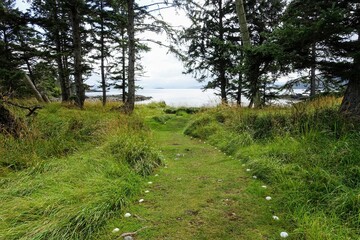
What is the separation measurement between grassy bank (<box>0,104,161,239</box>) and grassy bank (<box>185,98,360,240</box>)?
1.87 metres

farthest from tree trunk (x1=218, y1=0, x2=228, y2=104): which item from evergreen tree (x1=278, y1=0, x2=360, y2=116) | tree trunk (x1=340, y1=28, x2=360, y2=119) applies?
tree trunk (x1=340, y1=28, x2=360, y2=119)

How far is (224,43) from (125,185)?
3.28 meters

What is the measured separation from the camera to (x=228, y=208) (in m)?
2.50

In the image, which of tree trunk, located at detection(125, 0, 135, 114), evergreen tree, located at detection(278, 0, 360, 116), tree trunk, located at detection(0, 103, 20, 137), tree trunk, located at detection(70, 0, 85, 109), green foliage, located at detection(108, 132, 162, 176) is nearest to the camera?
evergreen tree, located at detection(278, 0, 360, 116)

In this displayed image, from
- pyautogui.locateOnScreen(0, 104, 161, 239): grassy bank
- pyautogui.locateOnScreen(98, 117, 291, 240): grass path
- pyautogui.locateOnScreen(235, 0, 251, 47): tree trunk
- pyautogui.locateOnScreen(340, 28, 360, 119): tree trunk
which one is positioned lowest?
pyautogui.locateOnScreen(98, 117, 291, 240): grass path

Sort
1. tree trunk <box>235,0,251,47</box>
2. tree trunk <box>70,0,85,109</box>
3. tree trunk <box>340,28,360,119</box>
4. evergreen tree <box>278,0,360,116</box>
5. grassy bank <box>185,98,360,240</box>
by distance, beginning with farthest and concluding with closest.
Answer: tree trunk <box>70,0,85,109</box> < tree trunk <box>235,0,251,47</box> < tree trunk <box>340,28,360,119</box> < evergreen tree <box>278,0,360,116</box> < grassy bank <box>185,98,360,240</box>

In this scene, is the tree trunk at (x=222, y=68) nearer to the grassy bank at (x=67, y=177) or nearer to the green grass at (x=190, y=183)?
the green grass at (x=190, y=183)

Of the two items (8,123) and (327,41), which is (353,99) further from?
(8,123)

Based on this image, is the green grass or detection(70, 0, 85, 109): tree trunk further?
detection(70, 0, 85, 109): tree trunk

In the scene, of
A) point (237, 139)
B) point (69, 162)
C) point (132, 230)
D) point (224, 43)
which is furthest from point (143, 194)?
point (224, 43)

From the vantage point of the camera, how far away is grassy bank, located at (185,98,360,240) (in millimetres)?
2088

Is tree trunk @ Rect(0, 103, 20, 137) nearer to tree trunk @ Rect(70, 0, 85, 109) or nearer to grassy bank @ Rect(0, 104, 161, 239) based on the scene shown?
grassy bank @ Rect(0, 104, 161, 239)

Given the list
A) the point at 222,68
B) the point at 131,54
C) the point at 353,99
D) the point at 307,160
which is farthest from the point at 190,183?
the point at 222,68

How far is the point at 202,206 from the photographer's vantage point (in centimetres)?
256
